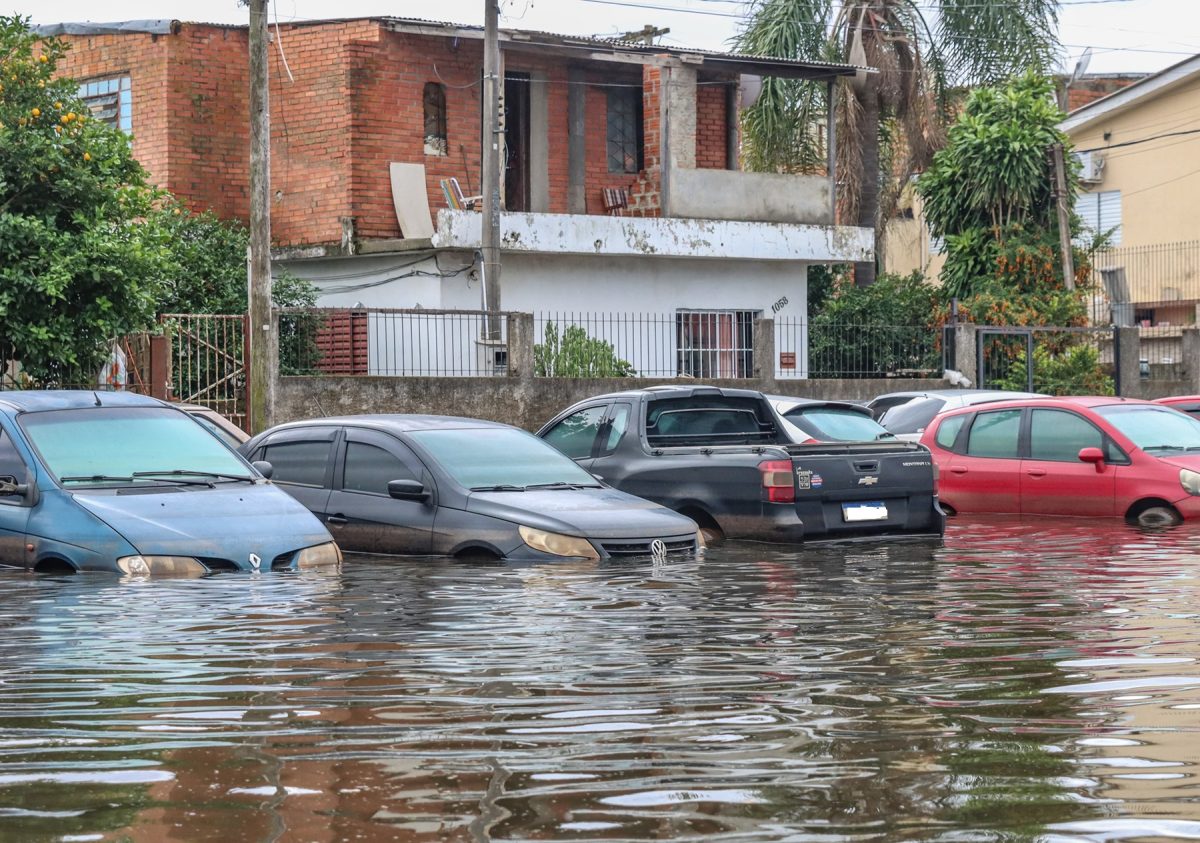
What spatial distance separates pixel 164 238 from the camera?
73.0 ft

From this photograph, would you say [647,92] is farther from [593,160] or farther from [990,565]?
[990,565]

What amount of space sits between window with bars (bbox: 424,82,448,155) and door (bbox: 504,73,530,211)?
167cm

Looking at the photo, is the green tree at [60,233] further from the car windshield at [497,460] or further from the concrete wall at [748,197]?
the concrete wall at [748,197]

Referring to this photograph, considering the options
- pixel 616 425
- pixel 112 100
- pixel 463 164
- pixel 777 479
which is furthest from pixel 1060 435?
pixel 112 100

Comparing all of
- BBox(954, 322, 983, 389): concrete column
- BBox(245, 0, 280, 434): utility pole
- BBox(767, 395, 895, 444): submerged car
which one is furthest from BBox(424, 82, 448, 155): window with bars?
BBox(767, 395, 895, 444): submerged car

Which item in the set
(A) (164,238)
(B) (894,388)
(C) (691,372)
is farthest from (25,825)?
(C) (691,372)

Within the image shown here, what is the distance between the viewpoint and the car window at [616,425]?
1585 cm

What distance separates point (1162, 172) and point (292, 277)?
24713mm

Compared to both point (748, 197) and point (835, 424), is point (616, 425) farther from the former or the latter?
point (748, 197)

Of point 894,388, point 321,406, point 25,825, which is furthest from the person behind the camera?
point 894,388

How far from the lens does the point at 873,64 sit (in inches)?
1538

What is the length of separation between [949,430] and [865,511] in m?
3.96

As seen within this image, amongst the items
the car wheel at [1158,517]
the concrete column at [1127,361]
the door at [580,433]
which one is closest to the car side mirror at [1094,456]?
the car wheel at [1158,517]

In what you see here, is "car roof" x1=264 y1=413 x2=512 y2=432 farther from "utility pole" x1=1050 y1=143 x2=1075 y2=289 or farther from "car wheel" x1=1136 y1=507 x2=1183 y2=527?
"utility pole" x1=1050 y1=143 x2=1075 y2=289
